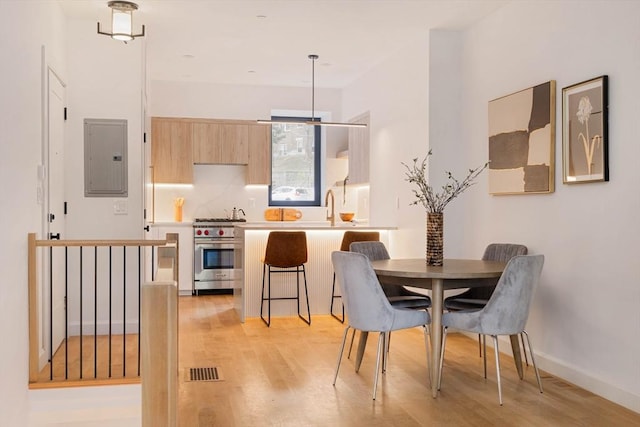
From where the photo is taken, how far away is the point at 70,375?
4145 mm

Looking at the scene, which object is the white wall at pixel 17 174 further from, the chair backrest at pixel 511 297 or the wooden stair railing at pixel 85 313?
the chair backrest at pixel 511 297

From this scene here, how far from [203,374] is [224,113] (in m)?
4.91

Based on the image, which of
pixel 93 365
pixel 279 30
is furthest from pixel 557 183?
pixel 93 365

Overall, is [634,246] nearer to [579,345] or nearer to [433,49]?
[579,345]

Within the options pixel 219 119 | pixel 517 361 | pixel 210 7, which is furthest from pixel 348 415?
pixel 219 119

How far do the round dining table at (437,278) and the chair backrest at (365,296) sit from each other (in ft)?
0.43

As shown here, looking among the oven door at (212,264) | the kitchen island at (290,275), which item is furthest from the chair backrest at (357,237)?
the oven door at (212,264)

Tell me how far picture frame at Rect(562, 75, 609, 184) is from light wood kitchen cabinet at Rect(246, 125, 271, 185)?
478cm

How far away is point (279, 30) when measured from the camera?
18.8 ft

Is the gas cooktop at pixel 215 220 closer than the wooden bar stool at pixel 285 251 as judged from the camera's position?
No

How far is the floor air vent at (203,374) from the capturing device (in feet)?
13.5

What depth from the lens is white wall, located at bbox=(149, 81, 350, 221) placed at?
8234 millimetres

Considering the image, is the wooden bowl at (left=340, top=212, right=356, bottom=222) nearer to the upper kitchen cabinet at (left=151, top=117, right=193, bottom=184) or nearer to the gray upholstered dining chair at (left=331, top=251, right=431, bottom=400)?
the upper kitchen cabinet at (left=151, top=117, right=193, bottom=184)

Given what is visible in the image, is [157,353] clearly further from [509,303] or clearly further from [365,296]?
[509,303]
